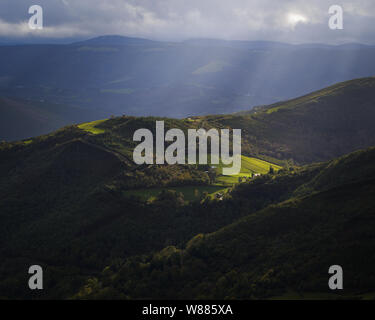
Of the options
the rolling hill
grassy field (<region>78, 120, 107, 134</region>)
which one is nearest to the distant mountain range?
the rolling hill

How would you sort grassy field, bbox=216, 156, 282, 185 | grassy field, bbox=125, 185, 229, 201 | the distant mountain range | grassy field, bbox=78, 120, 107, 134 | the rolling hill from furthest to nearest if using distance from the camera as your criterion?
grassy field, bbox=78, 120, 107, 134
grassy field, bbox=216, 156, 282, 185
grassy field, bbox=125, 185, 229, 201
the distant mountain range
the rolling hill

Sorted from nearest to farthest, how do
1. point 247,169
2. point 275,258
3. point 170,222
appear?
1. point 275,258
2. point 170,222
3. point 247,169

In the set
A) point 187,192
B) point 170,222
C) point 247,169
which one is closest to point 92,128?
point 187,192

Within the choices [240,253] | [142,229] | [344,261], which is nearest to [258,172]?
[142,229]

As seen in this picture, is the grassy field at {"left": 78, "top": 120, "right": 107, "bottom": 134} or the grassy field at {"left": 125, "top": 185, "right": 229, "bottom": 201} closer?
the grassy field at {"left": 125, "top": 185, "right": 229, "bottom": 201}

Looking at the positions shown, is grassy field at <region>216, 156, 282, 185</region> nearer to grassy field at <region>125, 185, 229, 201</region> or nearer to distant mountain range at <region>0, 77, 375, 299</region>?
distant mountain range at <region>0, 77, 375, 299</region>

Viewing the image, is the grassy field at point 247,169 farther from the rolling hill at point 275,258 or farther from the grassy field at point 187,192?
the rolling hill at point 275,258

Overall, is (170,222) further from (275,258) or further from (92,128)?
(92,128)

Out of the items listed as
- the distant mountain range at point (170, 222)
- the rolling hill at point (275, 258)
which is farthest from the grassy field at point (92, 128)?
the rolling hill at point (275, 258)
